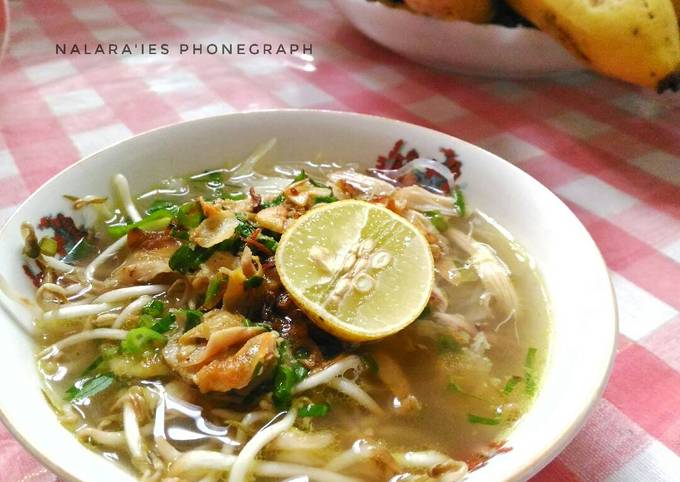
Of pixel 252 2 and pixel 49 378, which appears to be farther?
pixel 252 2

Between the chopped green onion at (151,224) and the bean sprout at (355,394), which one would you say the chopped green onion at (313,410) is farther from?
the chopped green onion at (151,224)

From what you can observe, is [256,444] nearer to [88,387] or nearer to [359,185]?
[88,387]

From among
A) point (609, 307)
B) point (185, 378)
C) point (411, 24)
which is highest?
point (411, 24)

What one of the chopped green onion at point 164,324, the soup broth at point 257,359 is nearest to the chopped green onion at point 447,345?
the soup broth at point 257,359

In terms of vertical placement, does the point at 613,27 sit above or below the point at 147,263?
above

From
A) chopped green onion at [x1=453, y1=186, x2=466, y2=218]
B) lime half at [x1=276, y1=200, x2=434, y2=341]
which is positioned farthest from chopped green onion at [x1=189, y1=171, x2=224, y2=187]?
chopped green onion at [x1=453, y1=186, x2=466, y2=218]

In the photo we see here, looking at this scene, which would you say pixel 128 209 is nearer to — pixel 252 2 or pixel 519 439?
pixel 519 439

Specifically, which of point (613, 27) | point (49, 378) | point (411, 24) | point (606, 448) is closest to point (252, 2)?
point (411, 24)
